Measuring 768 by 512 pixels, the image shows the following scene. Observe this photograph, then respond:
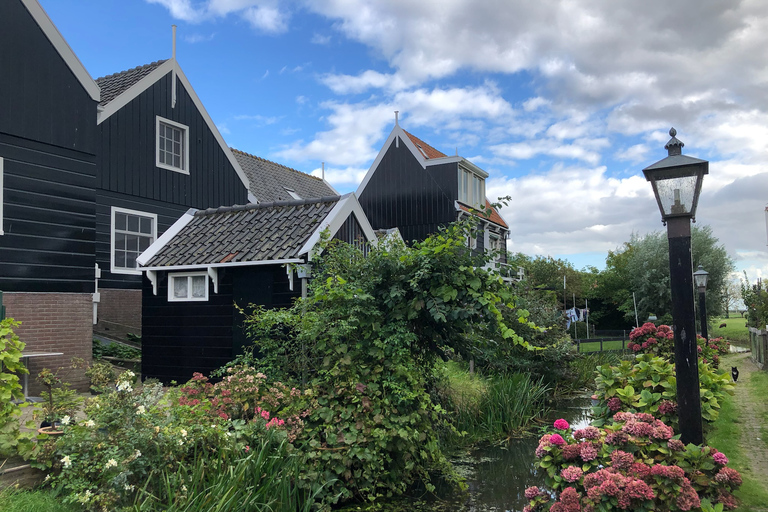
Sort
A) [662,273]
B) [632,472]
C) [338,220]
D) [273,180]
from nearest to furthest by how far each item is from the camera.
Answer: [632,472]
[338,220]
[273,180]
[662,273]

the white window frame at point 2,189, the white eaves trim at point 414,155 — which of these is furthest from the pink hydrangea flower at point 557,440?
the white eaves trim at point 414,155

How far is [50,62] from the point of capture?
1061cm

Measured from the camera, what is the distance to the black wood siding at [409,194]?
23.3 meters

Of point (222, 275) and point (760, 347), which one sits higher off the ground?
point (222, 275)

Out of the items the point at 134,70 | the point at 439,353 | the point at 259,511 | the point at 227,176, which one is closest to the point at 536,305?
the point at 439,353

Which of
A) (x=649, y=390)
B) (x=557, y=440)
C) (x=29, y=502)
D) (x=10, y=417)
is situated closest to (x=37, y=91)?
(x=10, y=417)

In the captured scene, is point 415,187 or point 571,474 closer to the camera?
point 571,474

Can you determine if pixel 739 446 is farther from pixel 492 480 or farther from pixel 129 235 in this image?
pixel 129 235

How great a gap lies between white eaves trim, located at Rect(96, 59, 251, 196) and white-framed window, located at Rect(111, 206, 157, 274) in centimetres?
260

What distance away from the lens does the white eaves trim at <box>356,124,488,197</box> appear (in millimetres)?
23281

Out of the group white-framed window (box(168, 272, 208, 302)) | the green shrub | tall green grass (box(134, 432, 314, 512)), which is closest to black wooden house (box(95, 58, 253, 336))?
white-framed window (box(168, 272, 208, 302))

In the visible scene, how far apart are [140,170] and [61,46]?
5289 millimetres

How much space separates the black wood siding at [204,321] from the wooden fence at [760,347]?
1368 cm

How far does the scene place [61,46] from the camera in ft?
35.3
